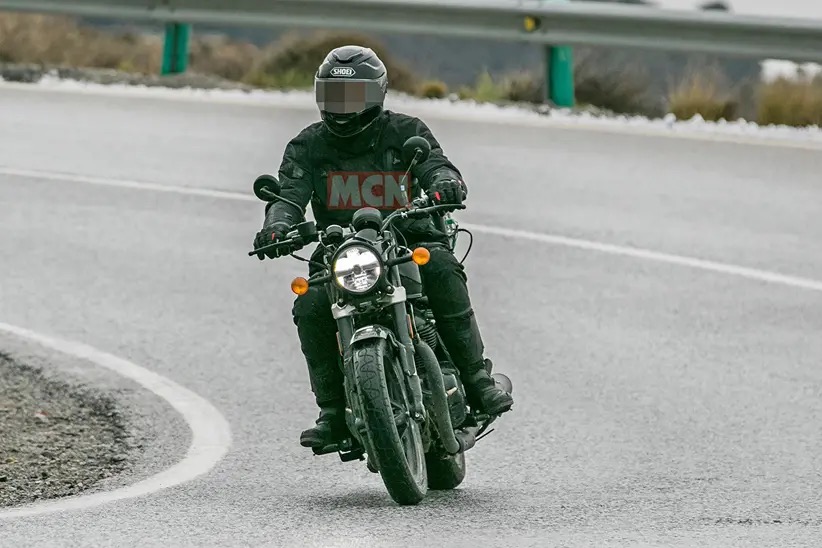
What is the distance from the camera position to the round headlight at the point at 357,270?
7.21m

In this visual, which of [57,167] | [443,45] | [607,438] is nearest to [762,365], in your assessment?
[607,438]

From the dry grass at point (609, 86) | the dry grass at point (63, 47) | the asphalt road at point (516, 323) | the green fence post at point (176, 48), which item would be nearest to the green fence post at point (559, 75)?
the asphalt road at point (516, 323)

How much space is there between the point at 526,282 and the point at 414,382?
5597 millimetres

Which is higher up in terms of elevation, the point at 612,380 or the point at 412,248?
the point at 412,248

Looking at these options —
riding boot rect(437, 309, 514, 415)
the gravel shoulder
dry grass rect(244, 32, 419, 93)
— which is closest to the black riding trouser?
riding boot rect(437, 309, 514, 415)

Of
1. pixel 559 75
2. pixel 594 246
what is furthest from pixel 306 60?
pixel 594 246

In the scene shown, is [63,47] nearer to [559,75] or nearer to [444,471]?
[559,75]

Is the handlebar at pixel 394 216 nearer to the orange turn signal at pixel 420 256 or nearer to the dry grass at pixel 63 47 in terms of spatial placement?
the orange turn signal at pixel 420 256

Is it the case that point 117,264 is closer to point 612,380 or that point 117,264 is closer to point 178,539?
point 612,380

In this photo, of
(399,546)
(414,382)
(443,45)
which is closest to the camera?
(399,546)

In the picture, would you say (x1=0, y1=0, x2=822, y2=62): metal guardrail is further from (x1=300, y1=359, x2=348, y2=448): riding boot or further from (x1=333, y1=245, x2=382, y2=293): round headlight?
(x1=333, y1=245, x2=382, y2=293): round headlight

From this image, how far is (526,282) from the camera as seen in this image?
12961mm

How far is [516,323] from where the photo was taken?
39.0 feet

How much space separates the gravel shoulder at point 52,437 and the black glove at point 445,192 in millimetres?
1969
